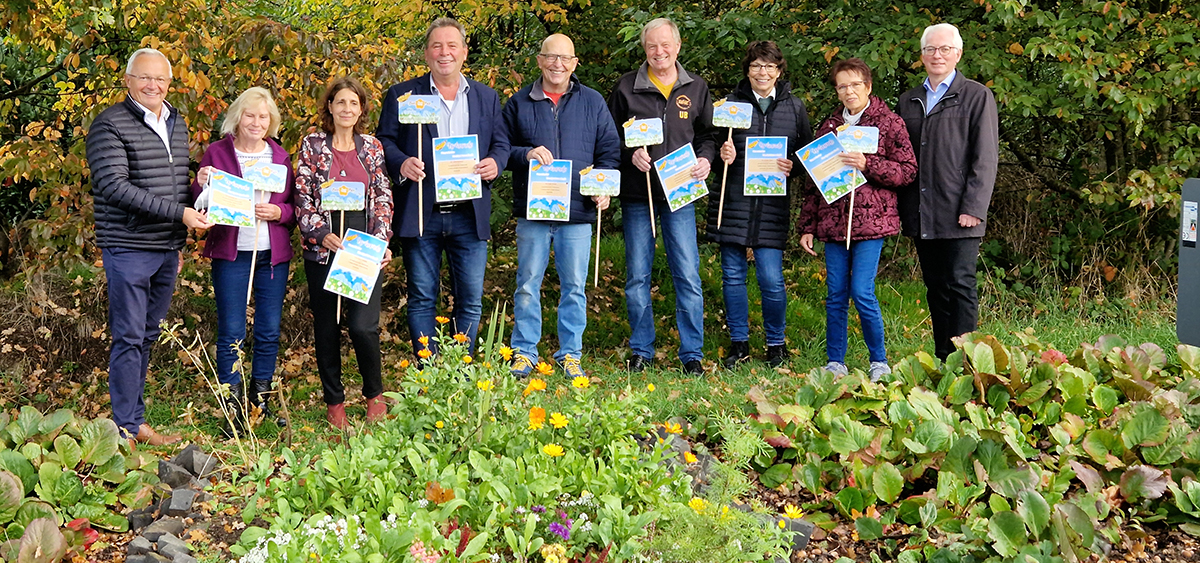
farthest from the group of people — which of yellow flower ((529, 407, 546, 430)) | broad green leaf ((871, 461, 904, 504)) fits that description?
broad green leaf ((871, 461, 904, 504))

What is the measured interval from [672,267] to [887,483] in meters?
2.60

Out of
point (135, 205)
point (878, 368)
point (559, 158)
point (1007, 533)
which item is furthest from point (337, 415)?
→ point (1007, 533)

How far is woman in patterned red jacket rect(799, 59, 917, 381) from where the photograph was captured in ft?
18.9

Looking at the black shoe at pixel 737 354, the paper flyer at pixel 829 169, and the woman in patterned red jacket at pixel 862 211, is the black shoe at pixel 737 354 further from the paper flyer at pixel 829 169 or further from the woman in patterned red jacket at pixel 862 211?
the paper flyer at pixel 829 169

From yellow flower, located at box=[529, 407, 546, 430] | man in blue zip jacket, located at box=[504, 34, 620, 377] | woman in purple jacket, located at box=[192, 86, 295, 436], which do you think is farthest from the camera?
man in blue zip jacket, located at box=[504, 34, 620, 377]

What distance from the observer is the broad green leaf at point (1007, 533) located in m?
3.49

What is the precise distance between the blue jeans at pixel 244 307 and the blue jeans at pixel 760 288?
94.8 inches

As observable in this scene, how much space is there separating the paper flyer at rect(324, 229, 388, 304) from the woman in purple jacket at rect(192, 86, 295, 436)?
1.26 feet

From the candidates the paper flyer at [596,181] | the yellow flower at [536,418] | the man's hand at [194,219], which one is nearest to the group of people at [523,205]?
the man's hand at [194,219]

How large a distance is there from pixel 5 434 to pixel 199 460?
0.68m

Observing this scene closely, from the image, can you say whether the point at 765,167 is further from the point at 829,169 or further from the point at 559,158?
the point at 559,158

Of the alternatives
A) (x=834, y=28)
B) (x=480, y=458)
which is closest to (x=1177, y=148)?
(x=834, y=28)

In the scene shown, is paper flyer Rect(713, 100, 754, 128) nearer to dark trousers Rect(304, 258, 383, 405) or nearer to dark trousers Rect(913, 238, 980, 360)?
dark trousers Rect(913, 238, 980, 360)

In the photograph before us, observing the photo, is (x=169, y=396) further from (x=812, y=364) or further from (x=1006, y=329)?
(x=1006, y=329)
